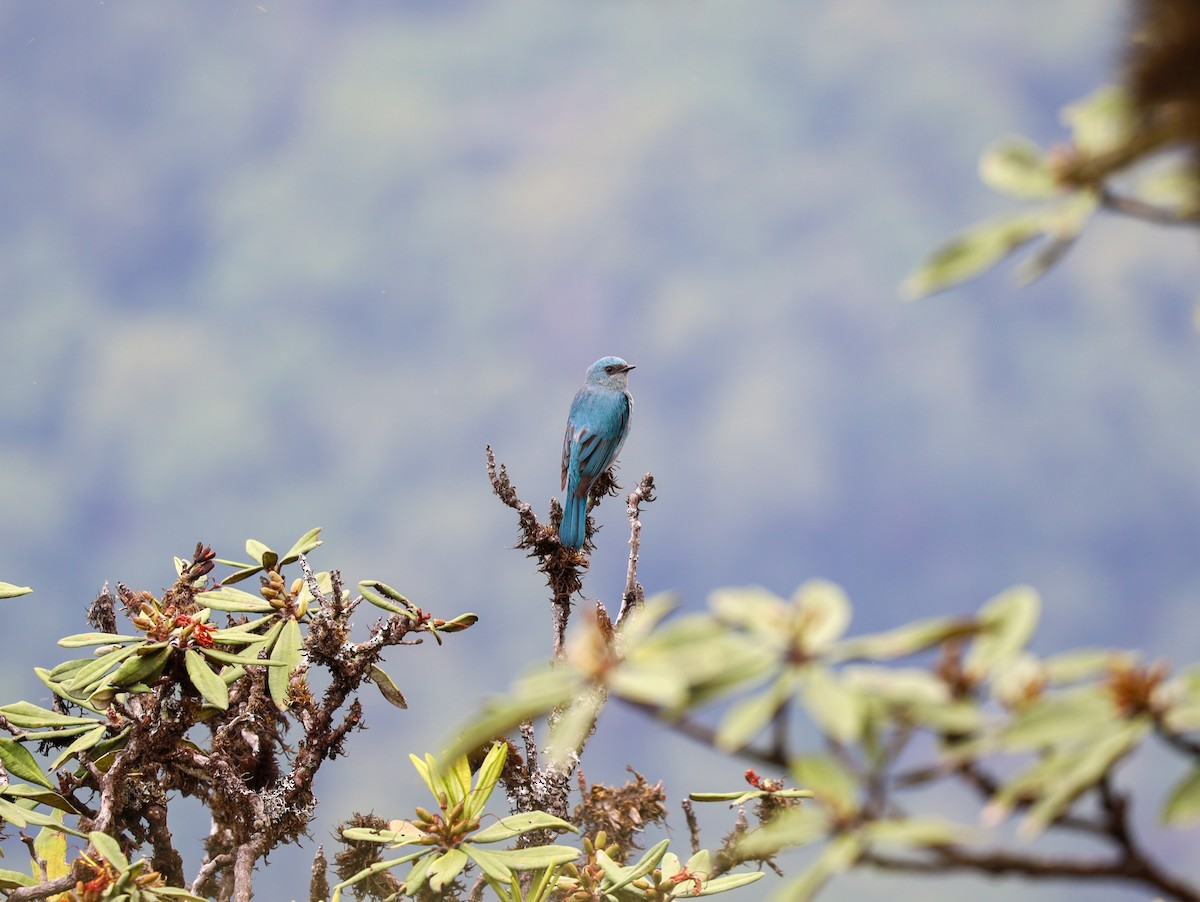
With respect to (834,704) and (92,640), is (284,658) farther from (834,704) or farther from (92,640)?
(834,704)

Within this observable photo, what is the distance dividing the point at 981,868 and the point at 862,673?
0.64ft

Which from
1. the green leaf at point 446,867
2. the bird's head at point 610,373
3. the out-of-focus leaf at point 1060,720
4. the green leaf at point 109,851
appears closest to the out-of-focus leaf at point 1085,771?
the out-of-focus leaf at point 1060,720

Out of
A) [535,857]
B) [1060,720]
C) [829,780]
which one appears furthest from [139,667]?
[1060,720]

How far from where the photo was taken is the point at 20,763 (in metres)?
2.76

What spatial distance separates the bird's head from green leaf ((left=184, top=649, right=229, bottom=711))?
3689 mm

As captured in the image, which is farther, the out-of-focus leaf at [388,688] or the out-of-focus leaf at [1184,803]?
the out-of-focus leaf at [388,688]

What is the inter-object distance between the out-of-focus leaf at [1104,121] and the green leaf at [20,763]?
276 cm

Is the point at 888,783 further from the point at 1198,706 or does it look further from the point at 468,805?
the point at 468,805

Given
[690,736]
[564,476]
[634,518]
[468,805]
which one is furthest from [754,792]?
[564,476]

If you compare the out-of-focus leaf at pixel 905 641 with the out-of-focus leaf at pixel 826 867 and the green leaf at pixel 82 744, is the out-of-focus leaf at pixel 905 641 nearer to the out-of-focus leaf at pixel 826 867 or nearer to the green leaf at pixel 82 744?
the out-of-focus leaf at pixel 826 867

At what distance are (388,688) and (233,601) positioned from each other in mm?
532

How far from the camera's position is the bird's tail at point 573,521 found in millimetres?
3936

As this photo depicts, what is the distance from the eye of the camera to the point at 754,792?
110 inches

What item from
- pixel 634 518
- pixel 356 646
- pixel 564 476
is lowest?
pixel 356 646
